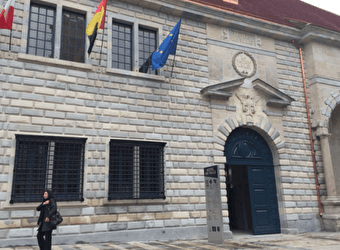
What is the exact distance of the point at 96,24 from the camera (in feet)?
33.9

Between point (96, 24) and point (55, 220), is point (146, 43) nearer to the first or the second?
point (96, 24)

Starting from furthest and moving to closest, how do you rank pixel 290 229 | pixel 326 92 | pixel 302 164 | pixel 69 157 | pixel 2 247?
1. pixel 326 92
2. pixel 302 164
3. pixel 290 229
4. pixel 69 157
5. pixel 2 247

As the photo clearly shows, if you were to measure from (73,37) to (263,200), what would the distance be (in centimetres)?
968

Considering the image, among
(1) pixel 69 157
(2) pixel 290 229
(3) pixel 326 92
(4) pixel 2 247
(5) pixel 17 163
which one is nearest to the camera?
(4) pixel 2 247

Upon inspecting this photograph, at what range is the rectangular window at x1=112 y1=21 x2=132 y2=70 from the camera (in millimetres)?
12031

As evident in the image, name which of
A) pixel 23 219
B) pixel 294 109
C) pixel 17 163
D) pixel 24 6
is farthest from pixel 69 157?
pixel 294 109

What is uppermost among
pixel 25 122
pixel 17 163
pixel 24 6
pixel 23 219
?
pixel 24 6

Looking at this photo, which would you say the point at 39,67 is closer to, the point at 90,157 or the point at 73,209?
the point at 90,157

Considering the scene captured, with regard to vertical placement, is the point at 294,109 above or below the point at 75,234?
above

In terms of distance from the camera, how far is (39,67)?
1040 cm

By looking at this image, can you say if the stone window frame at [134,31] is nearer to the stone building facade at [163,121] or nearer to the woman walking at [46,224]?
the stone building facade at [163,121]

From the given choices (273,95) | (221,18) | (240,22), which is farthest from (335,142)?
(221,18)

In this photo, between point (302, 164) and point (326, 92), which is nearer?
point (302, 164)

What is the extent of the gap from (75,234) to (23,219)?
1.54 meters
